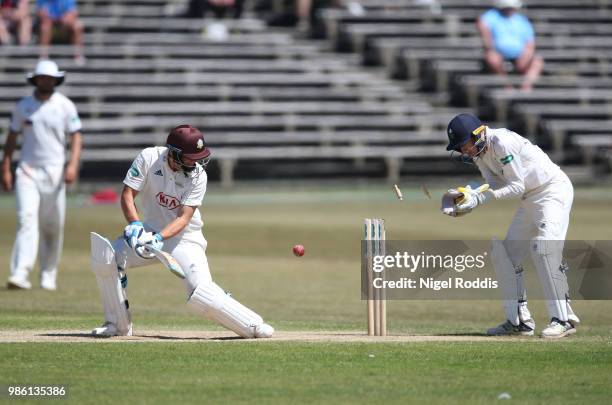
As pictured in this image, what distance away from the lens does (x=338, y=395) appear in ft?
25.1

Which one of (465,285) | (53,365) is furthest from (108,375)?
(465,285)

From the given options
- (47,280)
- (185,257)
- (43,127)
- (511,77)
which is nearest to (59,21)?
(511,77)

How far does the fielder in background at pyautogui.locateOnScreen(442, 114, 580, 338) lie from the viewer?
9969mm

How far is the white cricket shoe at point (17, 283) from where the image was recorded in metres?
14.3

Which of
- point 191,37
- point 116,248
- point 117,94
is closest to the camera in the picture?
point 116,248

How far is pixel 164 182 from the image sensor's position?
385 inches

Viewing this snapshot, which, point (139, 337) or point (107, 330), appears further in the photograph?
point (139, 337)

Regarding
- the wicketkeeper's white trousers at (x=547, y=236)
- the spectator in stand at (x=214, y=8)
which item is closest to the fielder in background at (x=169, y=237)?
the wicketkeeper's white trousers at (x=547, y=236)

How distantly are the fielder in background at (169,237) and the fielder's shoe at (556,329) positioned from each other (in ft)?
7.47

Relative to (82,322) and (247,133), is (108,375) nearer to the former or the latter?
(82,322)

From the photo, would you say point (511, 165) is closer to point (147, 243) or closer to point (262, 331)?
point (262, 331)

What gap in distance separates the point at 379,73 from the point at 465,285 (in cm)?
1764

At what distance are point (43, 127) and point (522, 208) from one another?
6425 mm

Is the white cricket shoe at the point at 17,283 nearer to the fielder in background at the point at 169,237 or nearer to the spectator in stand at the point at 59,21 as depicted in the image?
the fielder in background at the point at 169,237
